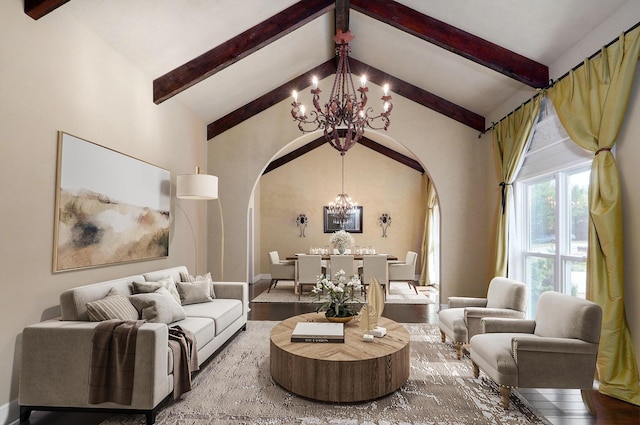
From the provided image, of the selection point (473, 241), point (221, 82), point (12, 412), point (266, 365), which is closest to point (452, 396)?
point (266, 365)

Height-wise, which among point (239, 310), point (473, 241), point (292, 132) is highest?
point (292, 132)

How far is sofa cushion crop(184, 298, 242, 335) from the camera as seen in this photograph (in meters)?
3.74

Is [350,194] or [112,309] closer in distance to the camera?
[112,309]

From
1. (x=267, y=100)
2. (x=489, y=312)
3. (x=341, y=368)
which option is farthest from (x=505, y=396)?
(x=267, y=100)

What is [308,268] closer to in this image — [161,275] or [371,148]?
[161,275]

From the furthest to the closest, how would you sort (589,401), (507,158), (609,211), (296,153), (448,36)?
(296,153) < (507,158) < (448,36) < (609,211) < (589,401)

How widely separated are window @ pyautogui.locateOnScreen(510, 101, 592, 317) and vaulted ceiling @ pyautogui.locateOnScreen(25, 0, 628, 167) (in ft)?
2.70

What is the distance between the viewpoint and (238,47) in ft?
14.8

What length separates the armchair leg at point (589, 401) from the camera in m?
2.65

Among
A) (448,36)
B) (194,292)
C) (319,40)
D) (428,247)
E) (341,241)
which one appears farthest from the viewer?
(428,247)

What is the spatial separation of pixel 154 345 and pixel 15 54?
222cm

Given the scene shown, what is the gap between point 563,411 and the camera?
271 cm

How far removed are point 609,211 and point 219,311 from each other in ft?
11.9

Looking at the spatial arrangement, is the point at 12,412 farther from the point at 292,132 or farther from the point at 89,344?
the point at 292,132
